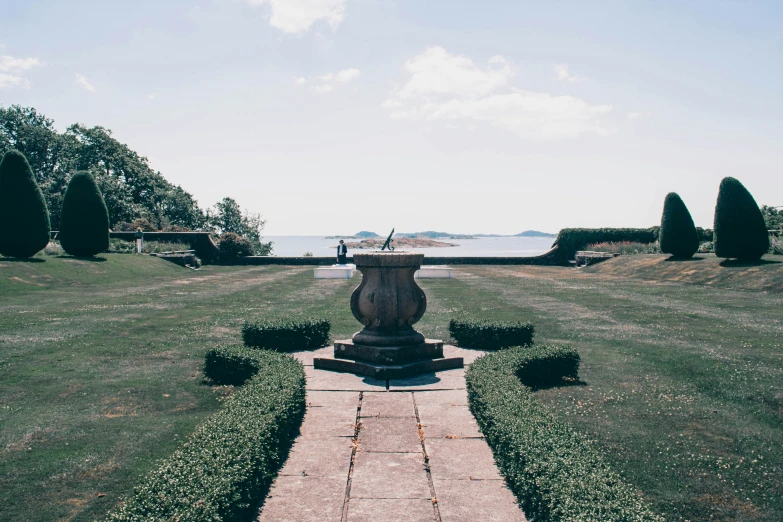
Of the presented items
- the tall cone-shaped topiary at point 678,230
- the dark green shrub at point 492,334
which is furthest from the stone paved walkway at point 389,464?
the tall cone-shaped topiary at point 678,230

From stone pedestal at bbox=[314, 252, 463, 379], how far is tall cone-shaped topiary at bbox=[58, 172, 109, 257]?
24.5m

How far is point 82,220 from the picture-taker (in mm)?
29359

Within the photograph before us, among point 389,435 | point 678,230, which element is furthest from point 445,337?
point 678,230

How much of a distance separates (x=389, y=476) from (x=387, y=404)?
2.19 metres

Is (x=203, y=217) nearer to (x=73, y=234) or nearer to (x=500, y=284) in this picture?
(x=73, y=234)

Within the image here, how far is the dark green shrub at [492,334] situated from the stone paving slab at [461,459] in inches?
189

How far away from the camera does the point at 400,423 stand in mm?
6559

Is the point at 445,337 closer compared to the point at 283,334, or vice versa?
the point at 283,334

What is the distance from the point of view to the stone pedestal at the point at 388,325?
895 cm

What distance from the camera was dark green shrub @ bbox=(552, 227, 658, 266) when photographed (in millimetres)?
42031

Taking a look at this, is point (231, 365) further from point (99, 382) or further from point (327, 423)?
point (327, 423)

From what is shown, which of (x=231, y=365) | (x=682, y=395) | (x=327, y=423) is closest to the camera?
(x=327, y=423)

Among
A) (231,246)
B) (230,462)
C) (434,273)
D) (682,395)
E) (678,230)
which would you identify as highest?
(678,230)

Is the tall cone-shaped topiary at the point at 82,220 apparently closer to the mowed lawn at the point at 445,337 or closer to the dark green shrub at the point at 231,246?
the mowed lawn at the point at 445,337
